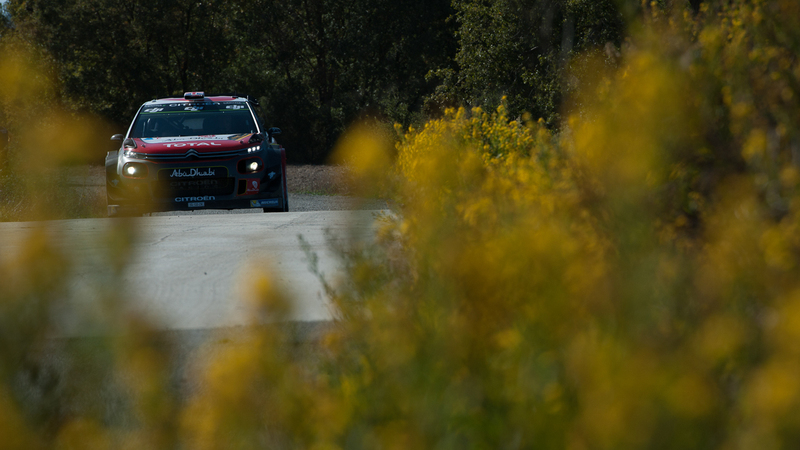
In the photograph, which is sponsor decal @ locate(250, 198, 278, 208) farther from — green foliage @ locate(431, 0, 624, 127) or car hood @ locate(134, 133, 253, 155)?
green foliage @ locate(431, 0, 624, 127)

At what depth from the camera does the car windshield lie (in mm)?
8906

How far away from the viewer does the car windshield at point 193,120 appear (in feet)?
29.2

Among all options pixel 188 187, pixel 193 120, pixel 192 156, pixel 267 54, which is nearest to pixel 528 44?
pixel 193 120

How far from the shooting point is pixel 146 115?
916 cm

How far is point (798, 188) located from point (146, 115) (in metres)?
8.29

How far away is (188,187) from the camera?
8195mm

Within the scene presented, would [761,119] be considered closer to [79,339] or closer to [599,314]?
[599,314]

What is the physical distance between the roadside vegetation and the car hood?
6.08 metres

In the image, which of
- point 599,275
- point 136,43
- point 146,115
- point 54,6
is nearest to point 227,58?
point 136,43

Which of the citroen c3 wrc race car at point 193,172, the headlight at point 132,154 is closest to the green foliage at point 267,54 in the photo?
the citroen c3 wrc race car at point 193,172

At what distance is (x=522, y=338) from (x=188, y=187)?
23.4 feet

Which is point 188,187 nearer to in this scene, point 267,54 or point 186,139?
point 186,139

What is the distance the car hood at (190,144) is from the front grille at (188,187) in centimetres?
32

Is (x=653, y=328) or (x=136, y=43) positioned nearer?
(x=653, y=328)
